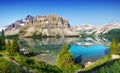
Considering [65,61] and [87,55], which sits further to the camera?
[87,55]

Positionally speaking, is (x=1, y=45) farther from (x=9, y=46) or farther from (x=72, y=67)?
(x=72, y=67)

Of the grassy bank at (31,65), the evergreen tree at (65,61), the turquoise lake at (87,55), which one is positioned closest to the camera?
the grassy bank at (31,65)

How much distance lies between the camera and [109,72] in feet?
8.23

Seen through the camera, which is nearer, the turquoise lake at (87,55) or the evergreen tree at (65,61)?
the evergreen tree at (65,61)

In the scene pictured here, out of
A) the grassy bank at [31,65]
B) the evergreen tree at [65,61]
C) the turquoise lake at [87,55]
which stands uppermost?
the grassy bank at [31,65]

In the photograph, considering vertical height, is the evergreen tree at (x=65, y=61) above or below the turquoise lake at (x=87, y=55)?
above

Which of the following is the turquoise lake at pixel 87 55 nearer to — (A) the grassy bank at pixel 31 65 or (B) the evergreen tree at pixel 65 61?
(B) the evergreen tree at pixel 65 61

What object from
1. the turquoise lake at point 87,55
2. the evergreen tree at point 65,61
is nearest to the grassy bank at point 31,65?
the evergreen tree at point 65,61

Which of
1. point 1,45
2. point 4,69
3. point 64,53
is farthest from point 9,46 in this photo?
point 4,69

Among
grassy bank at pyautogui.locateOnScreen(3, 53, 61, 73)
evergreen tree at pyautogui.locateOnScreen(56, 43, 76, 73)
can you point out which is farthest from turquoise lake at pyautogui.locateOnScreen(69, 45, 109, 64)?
grassy bank at pyautogui.locateOnScreen(3, 53, 61, 73)

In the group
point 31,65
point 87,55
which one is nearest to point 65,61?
point 31,65

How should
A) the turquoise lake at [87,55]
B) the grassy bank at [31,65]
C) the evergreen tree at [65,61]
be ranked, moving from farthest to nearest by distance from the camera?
the turquoise lake at [87,55] → the evergreen tree at [65,61] → the grassy bank at [31,65]

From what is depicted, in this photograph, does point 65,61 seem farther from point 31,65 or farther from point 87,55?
point 87,55

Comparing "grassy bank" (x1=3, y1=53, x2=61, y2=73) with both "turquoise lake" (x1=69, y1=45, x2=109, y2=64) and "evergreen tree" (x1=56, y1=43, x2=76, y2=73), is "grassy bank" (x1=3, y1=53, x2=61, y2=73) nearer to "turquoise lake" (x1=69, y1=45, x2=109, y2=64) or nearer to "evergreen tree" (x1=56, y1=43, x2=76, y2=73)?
"evergreen tree" (x1=56, y1=43, x2=76, y2=73)
